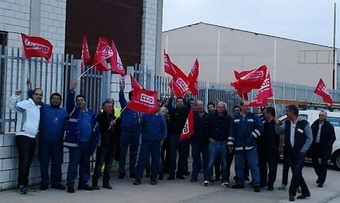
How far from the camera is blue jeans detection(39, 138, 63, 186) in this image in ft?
37.0

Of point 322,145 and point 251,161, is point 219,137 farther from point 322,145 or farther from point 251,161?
Answer: point 322,145

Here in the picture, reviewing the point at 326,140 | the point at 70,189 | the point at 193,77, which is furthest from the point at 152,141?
the point at 326,140

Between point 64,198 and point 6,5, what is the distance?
21.4 feet

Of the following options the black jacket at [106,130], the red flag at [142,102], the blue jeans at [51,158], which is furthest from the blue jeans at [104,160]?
the red flag at [142,102]

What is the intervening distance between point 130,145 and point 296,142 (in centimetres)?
397

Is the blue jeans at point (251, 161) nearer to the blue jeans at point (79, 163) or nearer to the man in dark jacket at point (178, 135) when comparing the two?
the man in dark jacket at point (178, 135)

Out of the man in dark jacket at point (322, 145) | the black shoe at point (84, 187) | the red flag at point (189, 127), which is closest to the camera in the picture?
the black shoe at point (84, 187)

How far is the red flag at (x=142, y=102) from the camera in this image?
40.9 ft

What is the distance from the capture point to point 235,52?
4638 centimetres

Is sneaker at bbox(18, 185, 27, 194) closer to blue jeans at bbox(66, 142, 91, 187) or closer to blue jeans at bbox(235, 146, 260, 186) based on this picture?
blue jeans at bbox(66, 142, 91, 187)

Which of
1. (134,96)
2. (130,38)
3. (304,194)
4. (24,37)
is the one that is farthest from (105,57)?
(130,38)

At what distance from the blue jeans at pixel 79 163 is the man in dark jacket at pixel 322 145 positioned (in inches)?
228

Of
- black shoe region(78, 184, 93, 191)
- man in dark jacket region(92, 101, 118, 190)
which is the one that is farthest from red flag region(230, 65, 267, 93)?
black shoe region(78, 184, 93, 191)

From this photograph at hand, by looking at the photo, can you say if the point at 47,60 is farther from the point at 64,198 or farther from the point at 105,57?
the point at 64,198
